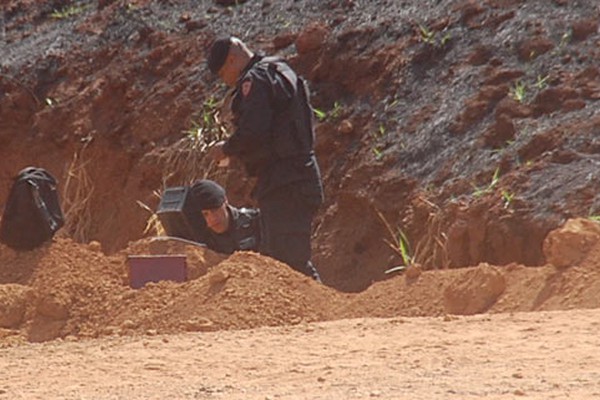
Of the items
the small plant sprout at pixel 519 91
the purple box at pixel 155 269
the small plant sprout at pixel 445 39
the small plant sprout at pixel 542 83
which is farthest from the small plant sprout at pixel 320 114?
the purple box at pixel 155 269

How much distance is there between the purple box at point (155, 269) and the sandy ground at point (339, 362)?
49.0 inches

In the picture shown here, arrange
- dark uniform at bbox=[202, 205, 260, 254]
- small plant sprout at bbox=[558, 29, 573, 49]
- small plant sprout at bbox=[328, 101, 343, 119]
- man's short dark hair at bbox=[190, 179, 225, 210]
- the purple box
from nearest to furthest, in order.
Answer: the purple box < man's short dark hair at bbox=[190, 179, 225, 210] < dark uniform at bbox=[202, 205, 260, 254] < small plant sprout at bbox=[558, 29, 573, 49] < small plant sprout at bbox=[328, 101, 343, 119]

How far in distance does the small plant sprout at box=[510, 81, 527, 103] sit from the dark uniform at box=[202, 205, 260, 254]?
133 inches

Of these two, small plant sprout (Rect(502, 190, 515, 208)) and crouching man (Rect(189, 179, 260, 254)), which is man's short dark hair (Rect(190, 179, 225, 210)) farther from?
small plant sprout (Rect(502, 190, 515, 208))

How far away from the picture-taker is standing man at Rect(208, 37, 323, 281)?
9.24 meters

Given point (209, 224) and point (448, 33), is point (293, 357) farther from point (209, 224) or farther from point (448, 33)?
point (448, 33)

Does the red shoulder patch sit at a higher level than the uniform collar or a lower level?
lower

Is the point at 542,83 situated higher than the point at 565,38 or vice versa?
the point at 565,38

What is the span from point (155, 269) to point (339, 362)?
2.89m

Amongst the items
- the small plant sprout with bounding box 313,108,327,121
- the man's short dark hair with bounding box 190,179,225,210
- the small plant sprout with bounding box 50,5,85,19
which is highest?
the small plant sprout with bounding box 50,5,85,19

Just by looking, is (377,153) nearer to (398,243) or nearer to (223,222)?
(398,243)

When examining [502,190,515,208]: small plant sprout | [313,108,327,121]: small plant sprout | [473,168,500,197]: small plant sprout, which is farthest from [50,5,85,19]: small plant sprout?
[502,190,515,208]: small plant sprout

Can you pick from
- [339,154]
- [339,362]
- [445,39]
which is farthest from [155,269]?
[445,39]

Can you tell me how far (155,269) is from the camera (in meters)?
9.05
